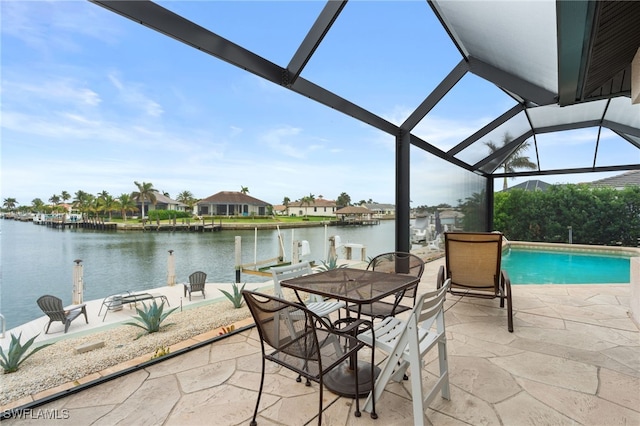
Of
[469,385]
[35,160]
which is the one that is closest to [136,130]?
[35,160]

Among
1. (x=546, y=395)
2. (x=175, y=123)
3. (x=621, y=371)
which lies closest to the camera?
(x=546, y=395)

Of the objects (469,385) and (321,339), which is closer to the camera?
(321,339)

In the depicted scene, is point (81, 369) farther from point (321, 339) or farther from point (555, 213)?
point (555, 213)

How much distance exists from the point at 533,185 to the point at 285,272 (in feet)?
43.6

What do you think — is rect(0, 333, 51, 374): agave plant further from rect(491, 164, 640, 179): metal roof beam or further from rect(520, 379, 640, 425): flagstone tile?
rect(491, 164, 640, 179): metal roof beam

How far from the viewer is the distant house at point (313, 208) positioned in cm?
870

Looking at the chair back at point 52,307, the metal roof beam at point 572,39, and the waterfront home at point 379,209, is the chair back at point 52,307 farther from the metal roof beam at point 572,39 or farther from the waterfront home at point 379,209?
the metal roof beam at point 572,39

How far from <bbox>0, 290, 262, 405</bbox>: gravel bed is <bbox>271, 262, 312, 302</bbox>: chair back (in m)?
1.25

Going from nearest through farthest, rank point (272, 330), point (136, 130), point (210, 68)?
point (272, 330) → point (210, 68) → point (136, 130)

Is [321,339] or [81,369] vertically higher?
[321,339]

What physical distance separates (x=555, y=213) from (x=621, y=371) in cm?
1217

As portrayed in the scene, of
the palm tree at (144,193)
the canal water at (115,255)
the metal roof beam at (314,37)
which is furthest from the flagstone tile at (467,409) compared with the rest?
the palm tree at (144,193)

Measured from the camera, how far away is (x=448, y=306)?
4074 millimetres

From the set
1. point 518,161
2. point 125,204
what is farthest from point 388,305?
point 518,161
